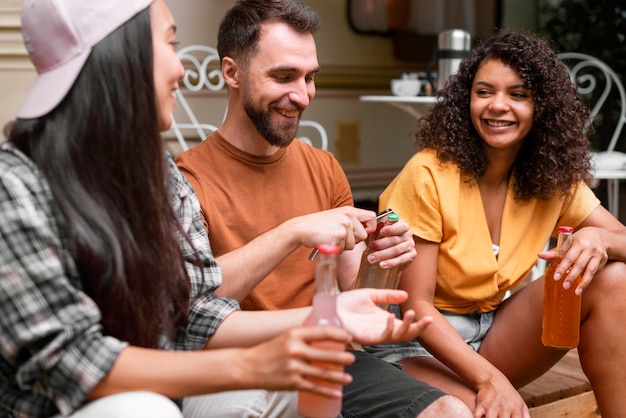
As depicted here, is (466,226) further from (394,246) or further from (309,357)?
(309,357)

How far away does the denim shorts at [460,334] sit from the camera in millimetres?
2088

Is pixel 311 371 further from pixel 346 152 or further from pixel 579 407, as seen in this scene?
pixel 346 152

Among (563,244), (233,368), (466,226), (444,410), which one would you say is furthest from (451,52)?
(233,368)

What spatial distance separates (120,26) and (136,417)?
0.61m

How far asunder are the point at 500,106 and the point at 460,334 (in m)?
0.61

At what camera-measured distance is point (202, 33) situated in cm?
446

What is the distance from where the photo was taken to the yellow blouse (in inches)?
79.5

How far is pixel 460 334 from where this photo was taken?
2.09m

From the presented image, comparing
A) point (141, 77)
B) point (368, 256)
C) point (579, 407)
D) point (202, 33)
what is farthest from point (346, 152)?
point (141, 77)

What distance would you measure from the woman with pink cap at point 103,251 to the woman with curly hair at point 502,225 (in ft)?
2.18

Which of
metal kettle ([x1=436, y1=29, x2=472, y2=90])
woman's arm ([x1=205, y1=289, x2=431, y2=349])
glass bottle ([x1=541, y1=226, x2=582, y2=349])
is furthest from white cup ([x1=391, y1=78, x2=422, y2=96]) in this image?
woman's arm ([x1=205, y1=289, x2=431, y2=349])

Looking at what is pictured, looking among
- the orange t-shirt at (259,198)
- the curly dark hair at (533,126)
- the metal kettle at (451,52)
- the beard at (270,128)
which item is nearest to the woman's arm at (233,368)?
the orange t-shirt at (259,198)

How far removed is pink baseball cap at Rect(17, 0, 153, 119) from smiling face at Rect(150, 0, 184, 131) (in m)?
0.06

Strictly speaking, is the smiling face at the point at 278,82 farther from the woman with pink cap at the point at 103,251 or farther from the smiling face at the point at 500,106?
the woman with pink cap at the point at 103,251
